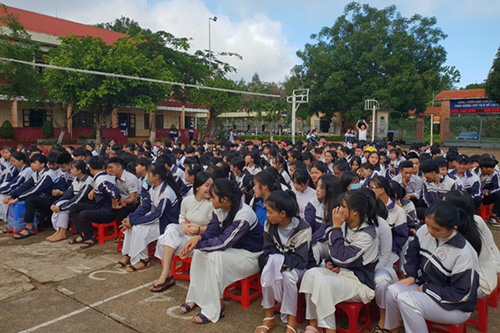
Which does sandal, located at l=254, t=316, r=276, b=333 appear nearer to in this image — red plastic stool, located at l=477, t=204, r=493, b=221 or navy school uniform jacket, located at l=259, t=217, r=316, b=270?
navy school uniform jacket, located at l=259, t=217, r=316, b=270

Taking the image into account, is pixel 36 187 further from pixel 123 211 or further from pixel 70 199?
pixel 123 211

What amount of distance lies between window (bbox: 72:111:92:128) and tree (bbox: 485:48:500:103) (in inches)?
912

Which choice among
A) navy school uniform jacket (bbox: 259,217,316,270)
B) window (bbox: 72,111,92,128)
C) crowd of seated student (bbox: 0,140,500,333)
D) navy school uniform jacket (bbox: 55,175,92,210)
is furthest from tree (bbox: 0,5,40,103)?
navy school uniform jacket (bbox: 259,217,316,270)

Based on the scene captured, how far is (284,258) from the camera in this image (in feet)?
10.7

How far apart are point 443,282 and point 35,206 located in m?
5.84

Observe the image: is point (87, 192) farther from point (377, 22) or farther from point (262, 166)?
point (377, 22)

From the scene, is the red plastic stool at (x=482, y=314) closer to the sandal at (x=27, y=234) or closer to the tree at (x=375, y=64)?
the sandal at (x=27, y=234)

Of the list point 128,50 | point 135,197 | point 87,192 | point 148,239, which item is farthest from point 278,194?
point 128,50

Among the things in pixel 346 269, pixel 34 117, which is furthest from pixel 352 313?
pixel 34 117

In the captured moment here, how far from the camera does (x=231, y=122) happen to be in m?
52.8

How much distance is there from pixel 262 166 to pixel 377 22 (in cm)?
2256

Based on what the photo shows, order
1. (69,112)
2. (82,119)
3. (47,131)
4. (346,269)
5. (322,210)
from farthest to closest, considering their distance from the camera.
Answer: (82,119) < (69,112) < (47,131) < (322,210) < (346,269)

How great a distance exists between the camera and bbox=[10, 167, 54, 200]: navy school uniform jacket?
6168 millimetres

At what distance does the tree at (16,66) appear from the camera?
16.5 meters
